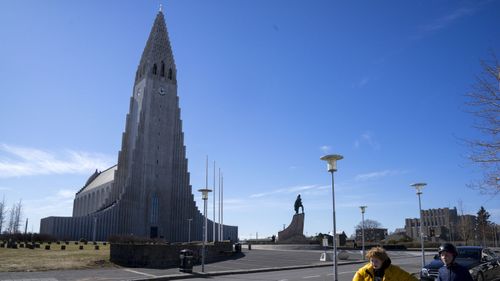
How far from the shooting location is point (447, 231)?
10344 cm

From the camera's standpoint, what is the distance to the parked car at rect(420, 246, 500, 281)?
1398 centimetres

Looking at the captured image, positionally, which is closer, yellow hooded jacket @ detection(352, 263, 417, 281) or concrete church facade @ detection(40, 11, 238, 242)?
yellow hooded jacket @ detection(352, 263, 417, 281)

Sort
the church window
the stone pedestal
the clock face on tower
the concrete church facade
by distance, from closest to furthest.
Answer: the stone pedestal → the concrete church facade → the church window → the clock face on tower

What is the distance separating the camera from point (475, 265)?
1432 centimetres

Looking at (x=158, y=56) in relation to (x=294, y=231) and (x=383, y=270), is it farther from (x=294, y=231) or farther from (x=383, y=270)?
(x=383, y=270)

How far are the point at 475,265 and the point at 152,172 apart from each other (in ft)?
250

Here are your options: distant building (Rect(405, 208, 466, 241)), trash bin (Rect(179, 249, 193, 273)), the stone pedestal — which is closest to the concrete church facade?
the stone pedestal

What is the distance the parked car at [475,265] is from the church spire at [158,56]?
8057cm

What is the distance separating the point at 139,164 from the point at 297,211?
3533 centimetres

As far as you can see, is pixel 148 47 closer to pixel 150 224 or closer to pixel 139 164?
pixel 139 164

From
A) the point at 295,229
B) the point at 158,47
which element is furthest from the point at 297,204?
the point at 158,47

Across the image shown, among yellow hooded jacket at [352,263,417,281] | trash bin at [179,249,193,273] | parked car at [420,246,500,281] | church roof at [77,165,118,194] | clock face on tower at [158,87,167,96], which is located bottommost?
trash bin at [179,249,193,273]

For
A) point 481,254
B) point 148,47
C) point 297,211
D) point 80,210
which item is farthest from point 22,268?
point 80,210

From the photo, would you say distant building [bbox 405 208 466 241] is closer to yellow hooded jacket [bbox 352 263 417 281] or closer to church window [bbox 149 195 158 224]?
church window [bbox 149 195 158 224]
